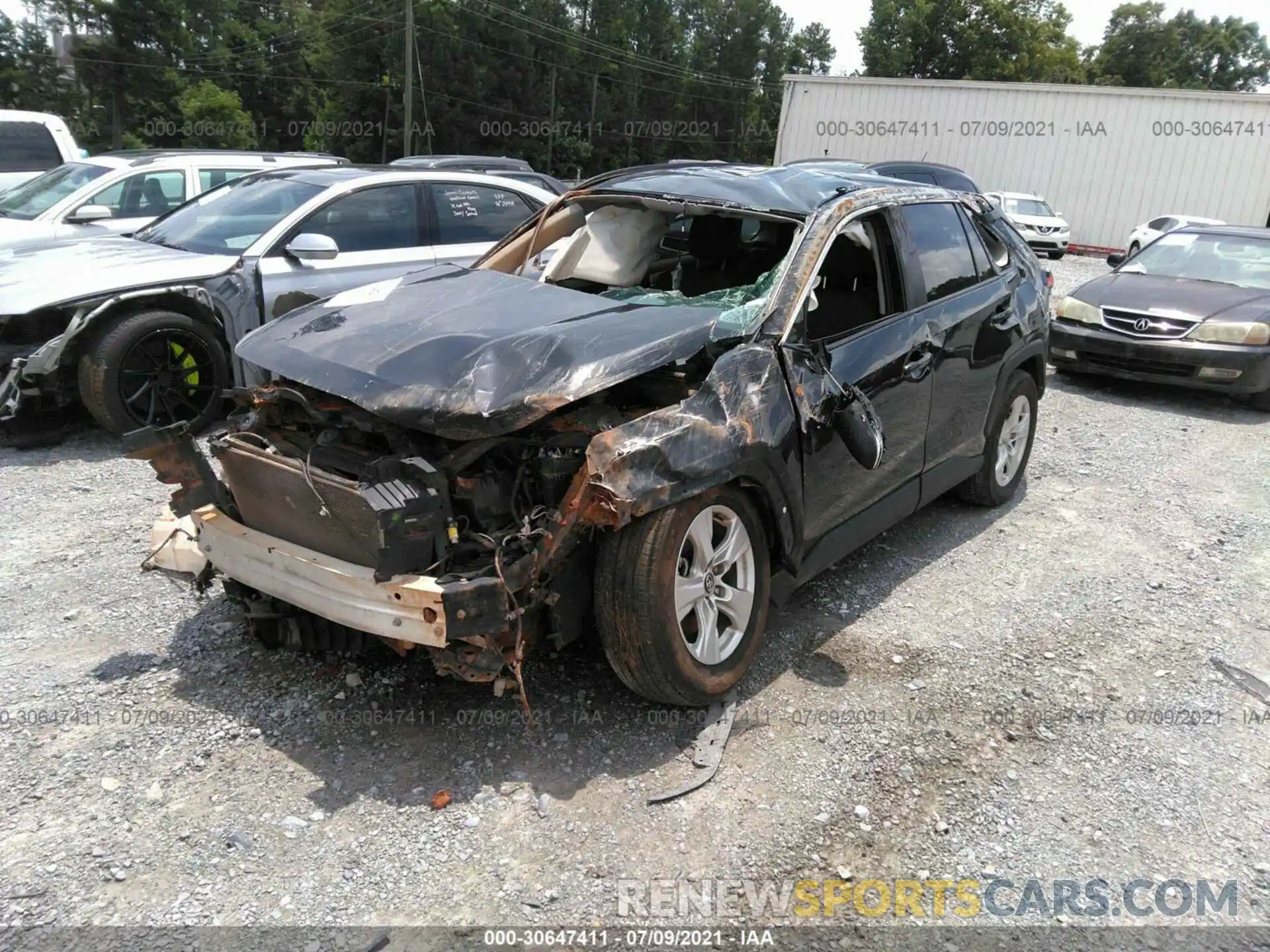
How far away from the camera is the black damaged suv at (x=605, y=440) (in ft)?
9.75

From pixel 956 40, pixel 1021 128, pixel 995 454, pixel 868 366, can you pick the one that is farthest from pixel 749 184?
pixel 956 40

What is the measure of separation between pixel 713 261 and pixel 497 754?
103 inches

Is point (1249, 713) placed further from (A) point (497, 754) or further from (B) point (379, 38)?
(B) point (379, 38)

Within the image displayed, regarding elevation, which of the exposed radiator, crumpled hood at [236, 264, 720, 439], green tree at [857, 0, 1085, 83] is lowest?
the exposed radiator

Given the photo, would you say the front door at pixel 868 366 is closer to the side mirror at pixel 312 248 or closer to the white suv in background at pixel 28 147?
the side mirror at pixel 312 248

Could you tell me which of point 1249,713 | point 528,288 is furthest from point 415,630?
point 1249,713

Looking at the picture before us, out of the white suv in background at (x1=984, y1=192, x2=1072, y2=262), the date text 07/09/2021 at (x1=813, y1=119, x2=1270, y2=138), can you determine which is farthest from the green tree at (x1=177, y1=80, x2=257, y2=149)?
the white suv in background at (x1=984, y1=192, x2=1072, y2=262)

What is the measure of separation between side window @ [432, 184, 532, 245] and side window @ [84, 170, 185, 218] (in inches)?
126

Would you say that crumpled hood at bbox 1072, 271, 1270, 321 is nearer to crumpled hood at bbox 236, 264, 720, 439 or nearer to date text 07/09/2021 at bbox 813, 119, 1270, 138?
crumpled hood at bbox 236, 264, 720, 439

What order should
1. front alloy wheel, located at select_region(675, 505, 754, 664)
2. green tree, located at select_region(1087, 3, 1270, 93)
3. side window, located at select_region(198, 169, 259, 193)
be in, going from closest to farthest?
1. front alloy wheel, located at select_region(675, 505, 754, 664)
2. side window, located at select_region(198, 169, 259, 193)
3. green tree, located at select_region(1087, 3, 1270, 93)

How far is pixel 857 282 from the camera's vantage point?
13.8 ft

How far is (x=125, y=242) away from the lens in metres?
6.78

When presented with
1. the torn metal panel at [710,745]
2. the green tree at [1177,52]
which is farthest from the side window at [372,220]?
the green tree at [1177,52]

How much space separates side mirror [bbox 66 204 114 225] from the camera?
8070 mm
